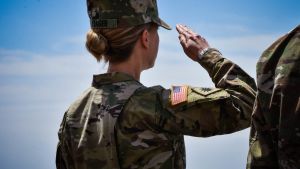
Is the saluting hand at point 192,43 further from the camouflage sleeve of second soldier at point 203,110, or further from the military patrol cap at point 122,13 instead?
the camouflage sleeve of second soldier at point 203,110

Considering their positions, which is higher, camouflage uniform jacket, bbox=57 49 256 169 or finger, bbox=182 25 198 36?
finger, bbox=182 25 198 36

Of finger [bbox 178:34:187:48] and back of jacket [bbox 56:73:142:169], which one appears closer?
back of jacket [bbox 56:73:142:169]

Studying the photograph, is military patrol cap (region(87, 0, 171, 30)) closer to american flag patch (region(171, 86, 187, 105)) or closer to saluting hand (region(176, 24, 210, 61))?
saluting hand (region(176, 24, 210, 61))

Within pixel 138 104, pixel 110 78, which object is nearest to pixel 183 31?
pixel 110 78

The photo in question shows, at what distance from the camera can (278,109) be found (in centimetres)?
270

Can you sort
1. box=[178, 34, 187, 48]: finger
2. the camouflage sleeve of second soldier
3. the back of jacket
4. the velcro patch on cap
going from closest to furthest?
the camouflage sleeve of second soldier → the back of jacket → the velcro patch on cap → box=[178, 34, 187, 48]: finger

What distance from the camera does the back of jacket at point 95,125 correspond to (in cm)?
432

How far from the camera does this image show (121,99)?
4.35 meters

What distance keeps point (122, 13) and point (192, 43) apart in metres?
0.74

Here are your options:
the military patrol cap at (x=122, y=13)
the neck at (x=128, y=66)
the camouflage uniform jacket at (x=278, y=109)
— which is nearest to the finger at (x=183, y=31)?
the military patrol cap at (x=122, y=13)

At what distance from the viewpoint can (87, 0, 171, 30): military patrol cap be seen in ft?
15.4

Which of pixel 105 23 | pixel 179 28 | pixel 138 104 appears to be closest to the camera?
pixel 138 104

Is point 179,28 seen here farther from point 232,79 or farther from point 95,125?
point 95,125

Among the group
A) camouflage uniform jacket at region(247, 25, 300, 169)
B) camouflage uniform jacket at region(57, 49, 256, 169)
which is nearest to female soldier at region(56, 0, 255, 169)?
camouflage uniform jacket at region(57, 49, 256, 169)
